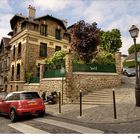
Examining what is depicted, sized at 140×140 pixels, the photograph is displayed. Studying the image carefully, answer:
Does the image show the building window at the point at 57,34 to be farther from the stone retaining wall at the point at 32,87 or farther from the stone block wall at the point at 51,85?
the stone block wall at the point at 51,85

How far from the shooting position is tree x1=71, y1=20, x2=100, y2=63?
802 inches

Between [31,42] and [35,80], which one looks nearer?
[35,80]

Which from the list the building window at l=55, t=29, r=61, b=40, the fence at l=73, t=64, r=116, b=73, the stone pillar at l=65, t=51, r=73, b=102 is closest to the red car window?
→ the stone pillar at l=65, t=51, r=73, b=102

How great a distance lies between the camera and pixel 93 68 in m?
16.9

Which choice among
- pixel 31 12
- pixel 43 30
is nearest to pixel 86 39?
pixel 43 30

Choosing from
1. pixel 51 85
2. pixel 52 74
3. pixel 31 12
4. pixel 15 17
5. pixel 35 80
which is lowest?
pixel 51 85

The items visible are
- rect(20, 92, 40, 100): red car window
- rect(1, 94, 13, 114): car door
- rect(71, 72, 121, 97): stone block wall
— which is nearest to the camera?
rect(20, 92, 40, 100): red car window

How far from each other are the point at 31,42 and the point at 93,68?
1066 cm

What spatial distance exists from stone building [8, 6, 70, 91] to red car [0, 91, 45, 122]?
12890mm

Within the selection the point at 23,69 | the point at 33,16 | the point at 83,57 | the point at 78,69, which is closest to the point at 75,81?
the point at 78,69

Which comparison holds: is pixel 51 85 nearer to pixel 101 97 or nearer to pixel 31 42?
pixel 101 97

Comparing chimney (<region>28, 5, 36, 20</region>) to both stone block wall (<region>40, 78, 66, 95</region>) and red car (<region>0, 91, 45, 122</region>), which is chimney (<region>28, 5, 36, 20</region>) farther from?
red car (<region>0, 91, 45, 122</region>)

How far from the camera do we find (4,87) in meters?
30.3

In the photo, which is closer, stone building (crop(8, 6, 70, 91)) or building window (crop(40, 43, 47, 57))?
stone building (crop(8, 6, 70, 91))
